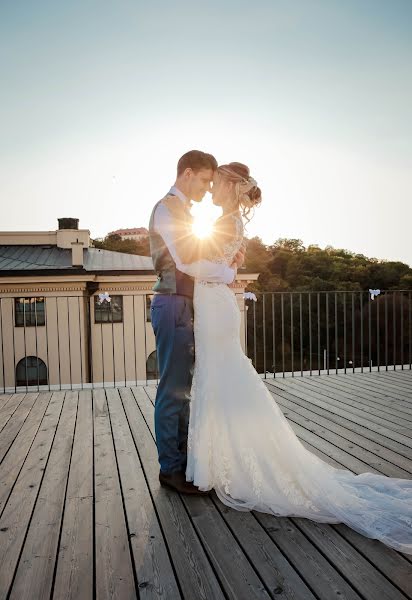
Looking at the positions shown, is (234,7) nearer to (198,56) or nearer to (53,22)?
(198,56)

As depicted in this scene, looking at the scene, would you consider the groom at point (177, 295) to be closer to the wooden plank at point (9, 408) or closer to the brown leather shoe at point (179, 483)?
the brown leather shoe at point (179, 483)

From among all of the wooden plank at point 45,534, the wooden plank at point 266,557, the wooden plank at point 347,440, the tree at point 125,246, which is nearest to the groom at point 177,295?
the wooden plank at point 266,557

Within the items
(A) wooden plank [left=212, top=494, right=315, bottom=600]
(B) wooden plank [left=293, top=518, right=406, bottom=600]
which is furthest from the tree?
(B) wooden plank [left=293, top=518, right=406, bottom=600]

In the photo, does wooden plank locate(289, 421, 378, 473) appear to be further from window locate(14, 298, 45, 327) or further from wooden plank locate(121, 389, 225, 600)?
window locate(14, 298, 45, 327)

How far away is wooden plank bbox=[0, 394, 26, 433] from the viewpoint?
160 inches

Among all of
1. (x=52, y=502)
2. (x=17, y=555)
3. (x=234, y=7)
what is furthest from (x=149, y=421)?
(x=234, y=7)

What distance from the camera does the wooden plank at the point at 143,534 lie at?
163cm

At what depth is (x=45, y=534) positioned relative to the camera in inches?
80.4

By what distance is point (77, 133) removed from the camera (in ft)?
29.8

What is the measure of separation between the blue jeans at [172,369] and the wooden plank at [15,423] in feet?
4.08

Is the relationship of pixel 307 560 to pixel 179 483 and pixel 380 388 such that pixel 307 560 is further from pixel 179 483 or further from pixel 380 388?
pixel 380 388

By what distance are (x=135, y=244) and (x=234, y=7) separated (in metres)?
26.1

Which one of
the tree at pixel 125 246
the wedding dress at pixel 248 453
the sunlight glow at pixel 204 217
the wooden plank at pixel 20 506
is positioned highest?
the tree at pixel 125 246

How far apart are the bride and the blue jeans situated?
0.06m
